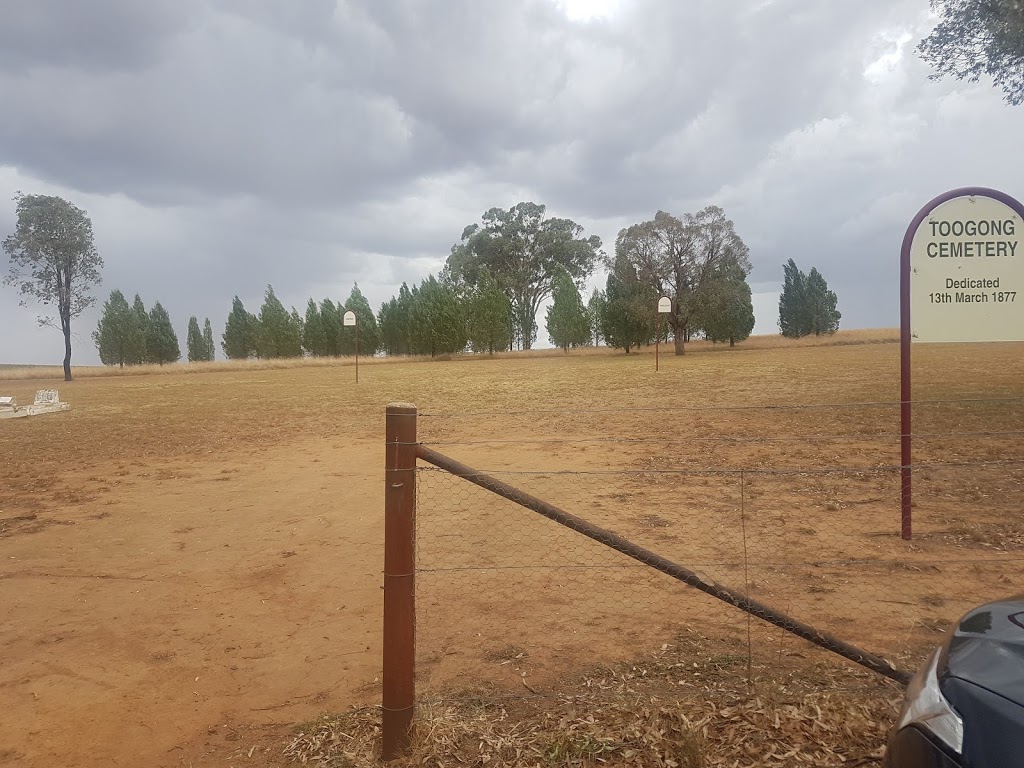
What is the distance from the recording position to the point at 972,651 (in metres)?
1.75

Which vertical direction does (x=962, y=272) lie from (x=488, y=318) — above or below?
below

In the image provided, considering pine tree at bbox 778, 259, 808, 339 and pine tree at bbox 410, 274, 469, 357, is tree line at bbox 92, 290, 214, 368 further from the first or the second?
pine tree at bbox 778, 259, 808, 339

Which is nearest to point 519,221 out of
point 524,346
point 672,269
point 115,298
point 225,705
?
point 524,346

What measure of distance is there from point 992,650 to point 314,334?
65798mm

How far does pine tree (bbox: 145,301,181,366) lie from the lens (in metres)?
60.7

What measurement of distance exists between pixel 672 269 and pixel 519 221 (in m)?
21.2

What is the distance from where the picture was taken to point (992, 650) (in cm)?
171

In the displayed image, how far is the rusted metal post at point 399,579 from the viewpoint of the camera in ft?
8.46

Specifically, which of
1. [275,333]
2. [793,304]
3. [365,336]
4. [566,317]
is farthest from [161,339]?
[793,304]

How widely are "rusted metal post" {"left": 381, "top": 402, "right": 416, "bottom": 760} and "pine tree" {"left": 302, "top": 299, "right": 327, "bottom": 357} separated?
6406cm

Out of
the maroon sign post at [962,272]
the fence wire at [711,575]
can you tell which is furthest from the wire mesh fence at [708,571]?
the maroon sign post at [962,272]

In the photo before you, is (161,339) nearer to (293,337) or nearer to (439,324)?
(293,337)

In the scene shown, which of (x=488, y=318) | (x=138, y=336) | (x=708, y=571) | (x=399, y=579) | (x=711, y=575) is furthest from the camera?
(x=138, y=336)

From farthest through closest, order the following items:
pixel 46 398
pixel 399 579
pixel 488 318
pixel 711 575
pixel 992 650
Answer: pixel 488 318 < pixel 46 398 < pixel 711 575 < pixel 399 579 < pixel 992 650
